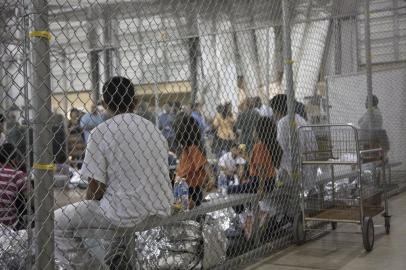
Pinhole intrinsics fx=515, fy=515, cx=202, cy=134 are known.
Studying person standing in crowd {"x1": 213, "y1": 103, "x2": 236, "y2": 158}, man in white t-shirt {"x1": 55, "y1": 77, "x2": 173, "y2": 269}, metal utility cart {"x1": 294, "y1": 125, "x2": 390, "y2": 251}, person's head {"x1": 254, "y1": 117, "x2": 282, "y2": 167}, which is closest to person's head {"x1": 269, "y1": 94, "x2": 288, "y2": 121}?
person's head {"x1": 254, "y1": 117, "x2": 282, "y2": 167}

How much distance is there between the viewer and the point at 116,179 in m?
3.00

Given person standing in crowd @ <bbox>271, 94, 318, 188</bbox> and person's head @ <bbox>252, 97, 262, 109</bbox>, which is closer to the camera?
person standing in crowd @ <bbox>271, 94, 318, 188</bbox>

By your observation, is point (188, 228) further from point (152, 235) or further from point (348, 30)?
point (348, 30)

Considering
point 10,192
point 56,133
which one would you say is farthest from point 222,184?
point 56,133

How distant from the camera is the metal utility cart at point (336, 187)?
4.49 m

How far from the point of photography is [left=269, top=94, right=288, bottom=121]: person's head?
5.02m

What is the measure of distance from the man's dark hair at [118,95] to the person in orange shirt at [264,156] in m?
1.80

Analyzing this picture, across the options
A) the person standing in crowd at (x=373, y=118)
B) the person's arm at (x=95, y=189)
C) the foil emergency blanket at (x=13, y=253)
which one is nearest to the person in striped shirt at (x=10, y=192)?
the foil emergency blanket at (x=13, y=253)

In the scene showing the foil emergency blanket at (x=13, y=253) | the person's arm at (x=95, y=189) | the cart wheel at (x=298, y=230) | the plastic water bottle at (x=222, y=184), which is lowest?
the cart wheel at (x=298, y=230)

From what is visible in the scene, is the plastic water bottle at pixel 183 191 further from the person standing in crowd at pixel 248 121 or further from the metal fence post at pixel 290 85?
the metal fence post at pixel 290 85

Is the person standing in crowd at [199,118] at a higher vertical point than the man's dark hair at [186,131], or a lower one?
higher

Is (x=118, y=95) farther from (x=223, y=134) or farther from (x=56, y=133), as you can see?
(x=223, y=134)

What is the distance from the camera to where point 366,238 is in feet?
14.2

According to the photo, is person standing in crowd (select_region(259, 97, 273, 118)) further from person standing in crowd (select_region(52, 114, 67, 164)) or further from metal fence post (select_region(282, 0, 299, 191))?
person standing in crowd (select_region(52, 114, 67, 164))
